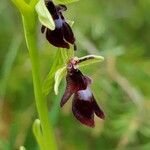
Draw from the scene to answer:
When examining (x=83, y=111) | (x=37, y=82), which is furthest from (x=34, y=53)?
(x=83, y=111)

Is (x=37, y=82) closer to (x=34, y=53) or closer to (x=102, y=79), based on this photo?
(x=34, y=53)

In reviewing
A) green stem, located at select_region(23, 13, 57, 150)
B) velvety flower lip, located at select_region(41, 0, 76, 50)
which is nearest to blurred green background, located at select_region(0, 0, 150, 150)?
green stem, located at select_region(23, 13, 57, 150)

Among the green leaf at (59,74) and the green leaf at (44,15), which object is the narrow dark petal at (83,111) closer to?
the green leaf at (59,74)

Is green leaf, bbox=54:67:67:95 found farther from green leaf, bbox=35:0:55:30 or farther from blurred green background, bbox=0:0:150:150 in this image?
blurred green background, bbox=0:0:150:150

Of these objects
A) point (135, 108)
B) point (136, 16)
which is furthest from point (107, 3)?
point (135, 108)

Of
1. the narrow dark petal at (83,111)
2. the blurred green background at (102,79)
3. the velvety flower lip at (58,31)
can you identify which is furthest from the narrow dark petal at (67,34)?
the blurred green background at (102,79)

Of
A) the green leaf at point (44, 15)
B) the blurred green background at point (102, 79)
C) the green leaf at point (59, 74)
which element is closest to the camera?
the green leaf at point (44, 15)
